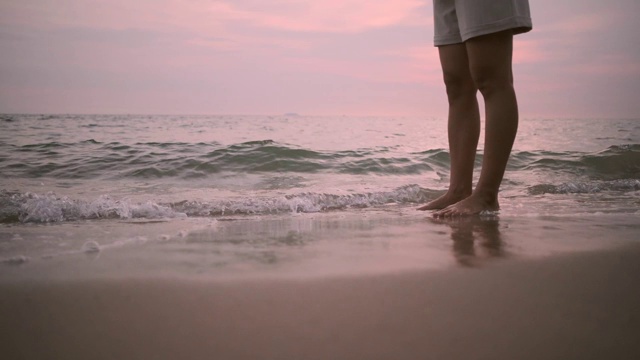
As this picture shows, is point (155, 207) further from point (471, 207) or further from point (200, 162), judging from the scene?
point (200, 162)

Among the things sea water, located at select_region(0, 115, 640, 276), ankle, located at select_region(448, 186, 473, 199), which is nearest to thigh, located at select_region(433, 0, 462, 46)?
ankle, located at select_region(448, 186, 473, 199)

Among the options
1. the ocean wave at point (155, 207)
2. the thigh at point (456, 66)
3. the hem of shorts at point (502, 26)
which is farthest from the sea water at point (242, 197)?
the hem of shorts at point (502, 26)

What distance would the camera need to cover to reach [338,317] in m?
0.95

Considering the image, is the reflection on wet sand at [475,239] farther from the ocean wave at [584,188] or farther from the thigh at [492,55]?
the ocean wave at [584,188]

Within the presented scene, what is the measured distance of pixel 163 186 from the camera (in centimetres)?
414

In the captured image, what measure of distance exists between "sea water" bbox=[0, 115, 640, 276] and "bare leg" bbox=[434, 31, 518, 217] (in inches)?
10.5

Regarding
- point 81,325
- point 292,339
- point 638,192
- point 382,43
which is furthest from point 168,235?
point 382,43

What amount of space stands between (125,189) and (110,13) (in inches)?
520

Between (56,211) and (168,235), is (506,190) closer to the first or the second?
(168,235)

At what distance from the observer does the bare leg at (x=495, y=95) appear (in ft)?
7.46

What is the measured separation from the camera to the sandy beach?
83 cm

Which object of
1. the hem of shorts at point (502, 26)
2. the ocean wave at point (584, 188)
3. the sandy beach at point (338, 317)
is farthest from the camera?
the ocean wave at point (584, 188)

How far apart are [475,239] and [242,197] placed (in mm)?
2014

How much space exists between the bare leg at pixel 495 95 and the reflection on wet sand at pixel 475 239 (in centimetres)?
17
